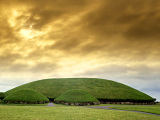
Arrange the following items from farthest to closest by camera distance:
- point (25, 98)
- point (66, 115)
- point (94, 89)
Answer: point (94, 89) < point (25, 98) < point (66, 115)

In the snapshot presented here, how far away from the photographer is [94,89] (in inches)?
2665

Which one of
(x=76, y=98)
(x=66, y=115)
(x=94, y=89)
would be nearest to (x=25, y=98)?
(x=76, y=98)

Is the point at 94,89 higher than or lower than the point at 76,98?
higher

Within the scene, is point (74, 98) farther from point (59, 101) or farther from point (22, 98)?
point (22, 98)

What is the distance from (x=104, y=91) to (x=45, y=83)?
89.6ft

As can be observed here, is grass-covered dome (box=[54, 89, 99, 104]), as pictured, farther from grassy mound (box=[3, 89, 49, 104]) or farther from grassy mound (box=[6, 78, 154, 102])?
grassy mound (box=[6, 78, 154, 102])

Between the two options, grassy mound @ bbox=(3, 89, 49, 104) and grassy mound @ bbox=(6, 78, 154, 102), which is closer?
grassy mound @ bbox=(3, 89, 49, 104)

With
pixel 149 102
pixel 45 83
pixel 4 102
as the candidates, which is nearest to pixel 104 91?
pixel 149 102

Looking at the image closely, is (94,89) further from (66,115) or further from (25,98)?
(66,115)

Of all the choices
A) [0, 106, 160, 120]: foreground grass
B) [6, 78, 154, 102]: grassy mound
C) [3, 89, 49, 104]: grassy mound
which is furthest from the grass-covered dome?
[0, 106, 160, 120]: foreground grass

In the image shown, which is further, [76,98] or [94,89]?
[94,89]

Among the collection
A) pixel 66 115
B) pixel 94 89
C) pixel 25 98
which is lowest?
pixel 66 115

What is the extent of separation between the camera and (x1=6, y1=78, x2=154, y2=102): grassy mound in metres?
60.8

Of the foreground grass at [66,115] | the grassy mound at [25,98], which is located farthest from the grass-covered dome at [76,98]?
the foreground grass at [66,115]
